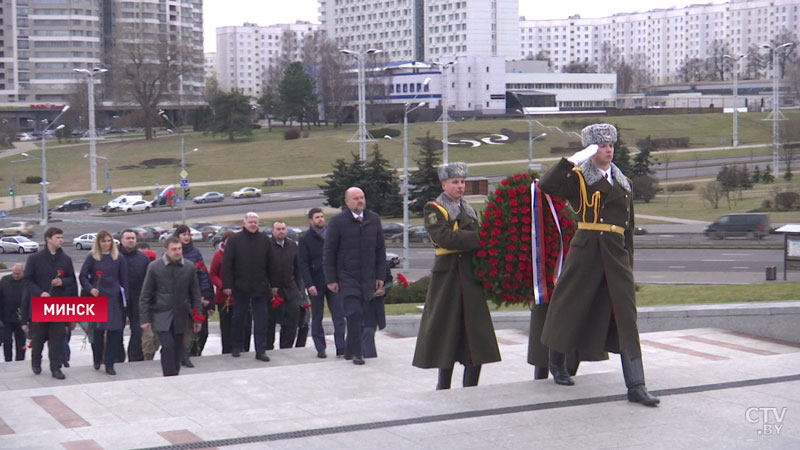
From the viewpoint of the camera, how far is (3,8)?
446 feet

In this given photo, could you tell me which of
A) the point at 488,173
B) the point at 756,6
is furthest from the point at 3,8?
the point at 756,6

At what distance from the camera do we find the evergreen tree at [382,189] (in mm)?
→ 54500

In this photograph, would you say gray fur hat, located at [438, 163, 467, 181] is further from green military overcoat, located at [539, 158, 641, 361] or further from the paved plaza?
the paved plaza

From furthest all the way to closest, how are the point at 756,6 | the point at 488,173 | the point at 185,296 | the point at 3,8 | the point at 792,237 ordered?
the point at 756,6 < the point at 3,8 < the point at 488,173 < the point at 792,237 < the point at 185,296

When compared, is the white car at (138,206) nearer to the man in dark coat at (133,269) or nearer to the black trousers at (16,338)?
the black trousers at (16,338)

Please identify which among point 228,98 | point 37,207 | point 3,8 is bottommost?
point 37,207

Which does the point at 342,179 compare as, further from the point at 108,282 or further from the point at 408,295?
the point at 108,282

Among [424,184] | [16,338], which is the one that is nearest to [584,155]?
[16,338]

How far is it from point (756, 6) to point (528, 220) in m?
197

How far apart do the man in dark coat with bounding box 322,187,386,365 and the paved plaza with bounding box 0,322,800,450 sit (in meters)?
0.74

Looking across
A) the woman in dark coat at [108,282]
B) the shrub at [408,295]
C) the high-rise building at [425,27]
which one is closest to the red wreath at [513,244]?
the woman in dark coat at [108,282]

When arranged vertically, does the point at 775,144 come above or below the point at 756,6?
below

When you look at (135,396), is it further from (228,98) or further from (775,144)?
(228,98)

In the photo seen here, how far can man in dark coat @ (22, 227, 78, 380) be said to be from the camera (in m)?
10.9
